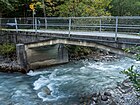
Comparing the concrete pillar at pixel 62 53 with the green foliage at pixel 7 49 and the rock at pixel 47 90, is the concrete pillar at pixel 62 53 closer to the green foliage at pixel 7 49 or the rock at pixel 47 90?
the green foliage at pixel 7 49

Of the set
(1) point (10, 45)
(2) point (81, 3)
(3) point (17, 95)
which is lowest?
(3) point (17, 95)

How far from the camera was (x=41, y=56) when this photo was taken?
2138 centimetres

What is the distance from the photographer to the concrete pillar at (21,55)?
1952cm

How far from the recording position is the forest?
83.1ft

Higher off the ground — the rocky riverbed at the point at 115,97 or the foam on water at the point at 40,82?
the rocky riverbed at the point at 115,97

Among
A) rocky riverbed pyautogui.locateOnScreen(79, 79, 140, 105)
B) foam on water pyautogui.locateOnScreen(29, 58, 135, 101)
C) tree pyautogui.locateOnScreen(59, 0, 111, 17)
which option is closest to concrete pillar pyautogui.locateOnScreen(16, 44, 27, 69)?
foam on water pyautogui.locateOnScreen(29, 58, 135, 101)

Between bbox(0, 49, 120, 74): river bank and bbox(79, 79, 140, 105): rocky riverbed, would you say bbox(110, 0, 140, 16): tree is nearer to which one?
bbox(0, 49, 120, 74): river bank

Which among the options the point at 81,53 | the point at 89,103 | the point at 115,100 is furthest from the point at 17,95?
the point at 81,53

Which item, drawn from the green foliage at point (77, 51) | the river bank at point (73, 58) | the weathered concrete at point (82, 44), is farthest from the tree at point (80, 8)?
the weathered concrete at point (82, 44)

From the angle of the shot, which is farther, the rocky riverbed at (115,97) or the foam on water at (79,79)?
the foam on water at (79,79)

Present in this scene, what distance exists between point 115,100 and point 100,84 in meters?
3.85

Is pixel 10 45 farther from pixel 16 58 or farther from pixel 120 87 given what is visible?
pixel 120 87

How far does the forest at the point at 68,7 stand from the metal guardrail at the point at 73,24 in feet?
14.4

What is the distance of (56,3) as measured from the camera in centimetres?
2820
